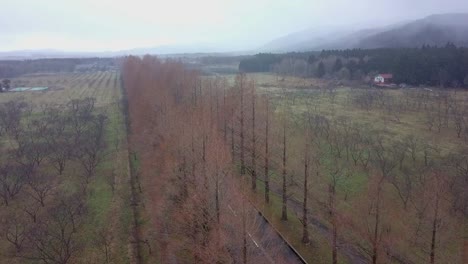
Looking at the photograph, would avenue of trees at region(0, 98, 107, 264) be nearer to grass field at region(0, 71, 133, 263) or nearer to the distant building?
grass field at region(0, 71, 133, 263)

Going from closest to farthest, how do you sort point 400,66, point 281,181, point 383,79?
1. point 281,181
2. point 400,66
3. point 383,79

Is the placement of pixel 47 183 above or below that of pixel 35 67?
below

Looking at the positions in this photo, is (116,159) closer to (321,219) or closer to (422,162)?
(321,219)

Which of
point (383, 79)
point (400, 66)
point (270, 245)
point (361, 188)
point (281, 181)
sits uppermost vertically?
point (400, 66)

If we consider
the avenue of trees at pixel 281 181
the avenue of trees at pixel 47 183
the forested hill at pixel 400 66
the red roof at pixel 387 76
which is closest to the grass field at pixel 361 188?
the avenue of trees at pixel 281 181

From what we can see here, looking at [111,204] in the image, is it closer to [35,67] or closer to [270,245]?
[270,245]

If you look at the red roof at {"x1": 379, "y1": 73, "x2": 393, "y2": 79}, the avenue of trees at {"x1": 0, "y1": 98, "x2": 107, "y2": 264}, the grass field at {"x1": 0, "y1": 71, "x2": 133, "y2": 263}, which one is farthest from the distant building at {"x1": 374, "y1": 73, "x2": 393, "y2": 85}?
the avenue of trees at {"x1": 0, "y1": 98, "x2": 107, "y2": 264}

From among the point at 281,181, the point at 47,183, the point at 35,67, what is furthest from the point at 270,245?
the point at 35,67

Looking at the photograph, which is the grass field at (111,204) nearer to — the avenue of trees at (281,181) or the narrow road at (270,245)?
the avenue of trees at (281,181)
